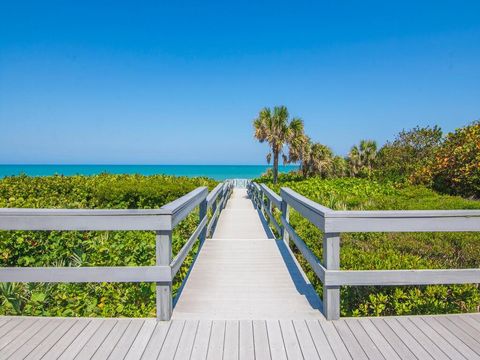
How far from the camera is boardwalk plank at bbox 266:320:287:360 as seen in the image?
2.39 meters

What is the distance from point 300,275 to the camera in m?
4.11

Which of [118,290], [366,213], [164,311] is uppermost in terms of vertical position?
[366,213]

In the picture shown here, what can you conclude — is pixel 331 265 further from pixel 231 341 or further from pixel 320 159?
pixel 320 159

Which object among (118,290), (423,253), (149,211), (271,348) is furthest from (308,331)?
(423,253)

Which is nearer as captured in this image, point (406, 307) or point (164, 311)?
point (164, 311)

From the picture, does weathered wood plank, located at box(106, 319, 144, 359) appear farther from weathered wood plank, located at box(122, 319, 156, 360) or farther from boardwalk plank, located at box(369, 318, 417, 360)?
boardwalk plank, located at box(369, 318, 417, 360)

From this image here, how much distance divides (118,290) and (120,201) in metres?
6.10

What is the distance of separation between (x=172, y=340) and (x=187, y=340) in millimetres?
116

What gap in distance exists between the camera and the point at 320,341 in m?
2.57

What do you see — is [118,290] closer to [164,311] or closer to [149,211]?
[164,311]

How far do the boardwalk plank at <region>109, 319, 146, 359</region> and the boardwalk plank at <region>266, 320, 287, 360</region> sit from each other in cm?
95

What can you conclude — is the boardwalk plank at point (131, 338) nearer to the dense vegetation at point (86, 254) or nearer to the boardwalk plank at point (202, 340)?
the boardwalk plank at point (202, 340)

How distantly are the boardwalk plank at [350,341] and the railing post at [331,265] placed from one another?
0.32ft

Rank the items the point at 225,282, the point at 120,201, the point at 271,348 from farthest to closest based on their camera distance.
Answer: the point at 120,201, the point at 225,282, the point at 271,348
